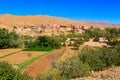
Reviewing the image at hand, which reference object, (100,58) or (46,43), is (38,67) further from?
(46,43)

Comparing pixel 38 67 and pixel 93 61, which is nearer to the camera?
pixel 93 61

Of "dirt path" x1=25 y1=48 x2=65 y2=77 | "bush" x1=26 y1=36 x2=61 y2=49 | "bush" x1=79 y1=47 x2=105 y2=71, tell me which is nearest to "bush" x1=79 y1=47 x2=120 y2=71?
"bush" x1=79 y1=47 x2=105 y2=71

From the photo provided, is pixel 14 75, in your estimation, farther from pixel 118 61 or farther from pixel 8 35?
pixel 8 35

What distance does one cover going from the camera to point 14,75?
1875cm

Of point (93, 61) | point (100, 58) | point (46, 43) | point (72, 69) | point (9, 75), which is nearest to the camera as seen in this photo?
point (9, 75)

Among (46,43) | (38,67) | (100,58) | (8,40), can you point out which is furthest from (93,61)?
(8,40)

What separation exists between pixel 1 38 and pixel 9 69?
50.0 meters

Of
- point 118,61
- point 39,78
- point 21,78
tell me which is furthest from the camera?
point 118,61

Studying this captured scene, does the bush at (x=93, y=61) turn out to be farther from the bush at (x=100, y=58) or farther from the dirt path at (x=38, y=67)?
the dirt path at (x=38, y=67)

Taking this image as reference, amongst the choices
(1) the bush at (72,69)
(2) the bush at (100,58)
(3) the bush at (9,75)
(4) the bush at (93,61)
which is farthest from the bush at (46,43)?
(3) the bush at (9,75)

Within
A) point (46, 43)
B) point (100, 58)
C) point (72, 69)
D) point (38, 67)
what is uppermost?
point (72, 69)

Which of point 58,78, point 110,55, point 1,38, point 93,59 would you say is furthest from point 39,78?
point 1,38

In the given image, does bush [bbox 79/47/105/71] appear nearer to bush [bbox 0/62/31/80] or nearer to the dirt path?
the dirt path

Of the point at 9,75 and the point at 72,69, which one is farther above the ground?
the point at 9,75
